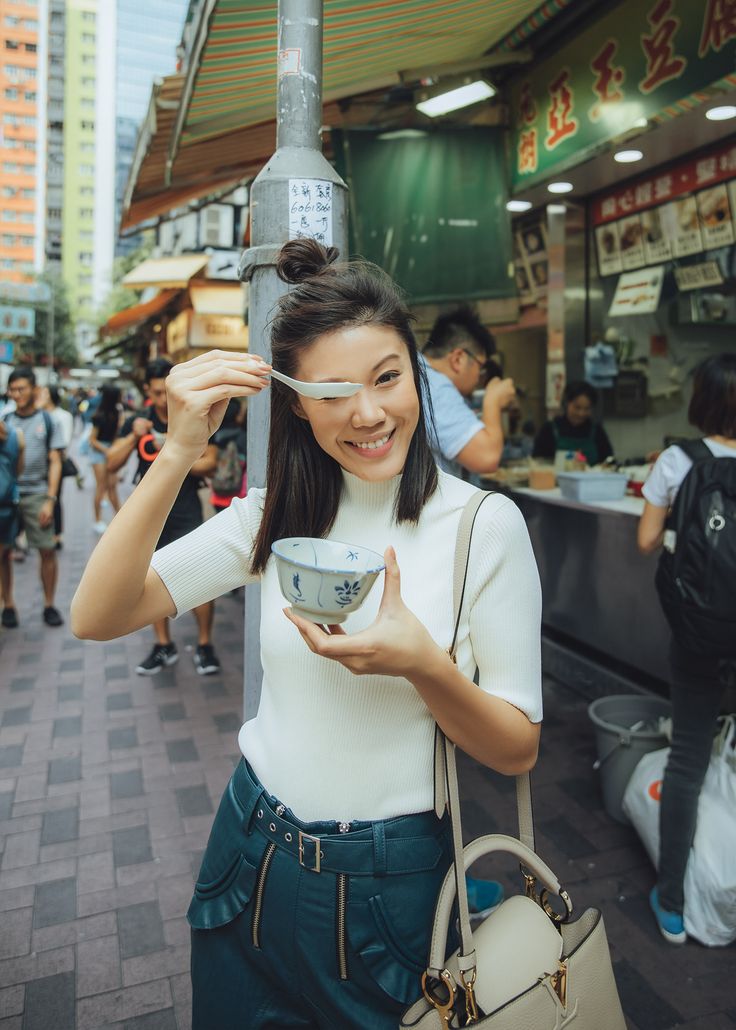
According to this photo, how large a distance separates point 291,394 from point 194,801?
3.11 metres

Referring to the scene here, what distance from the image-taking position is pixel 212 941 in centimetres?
151

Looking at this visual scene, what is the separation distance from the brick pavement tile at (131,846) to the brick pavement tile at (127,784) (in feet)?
1.15

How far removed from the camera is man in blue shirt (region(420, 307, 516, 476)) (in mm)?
3664

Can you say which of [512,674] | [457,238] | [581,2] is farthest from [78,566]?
[512,674]

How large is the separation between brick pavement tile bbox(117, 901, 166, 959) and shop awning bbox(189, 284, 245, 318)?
11080 millimetres

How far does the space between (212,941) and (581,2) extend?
5.88 m

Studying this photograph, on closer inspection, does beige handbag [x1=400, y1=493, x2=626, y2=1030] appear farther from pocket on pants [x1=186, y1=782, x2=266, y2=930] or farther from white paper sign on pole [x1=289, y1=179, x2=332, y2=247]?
white paper sign on pole [x1=289, y1=179, x2=332, y2=247]

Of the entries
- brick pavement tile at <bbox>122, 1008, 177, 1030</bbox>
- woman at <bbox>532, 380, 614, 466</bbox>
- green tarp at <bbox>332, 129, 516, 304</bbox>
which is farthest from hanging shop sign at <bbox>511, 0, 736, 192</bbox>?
brick pavement tile at <bbox>122, 1008, 177, 1030</bbox>

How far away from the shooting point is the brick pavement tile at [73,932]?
9.61ft

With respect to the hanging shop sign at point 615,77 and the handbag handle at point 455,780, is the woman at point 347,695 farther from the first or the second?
the hanging shop sign at point 615,77

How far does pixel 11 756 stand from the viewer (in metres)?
4.46

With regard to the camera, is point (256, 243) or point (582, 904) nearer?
point (256, 243)

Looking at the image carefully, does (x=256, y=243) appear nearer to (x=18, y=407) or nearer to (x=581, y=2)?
(x=581, y=2)

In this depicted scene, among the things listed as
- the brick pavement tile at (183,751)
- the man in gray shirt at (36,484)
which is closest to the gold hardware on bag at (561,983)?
the brick pavement tile at (183,751)
